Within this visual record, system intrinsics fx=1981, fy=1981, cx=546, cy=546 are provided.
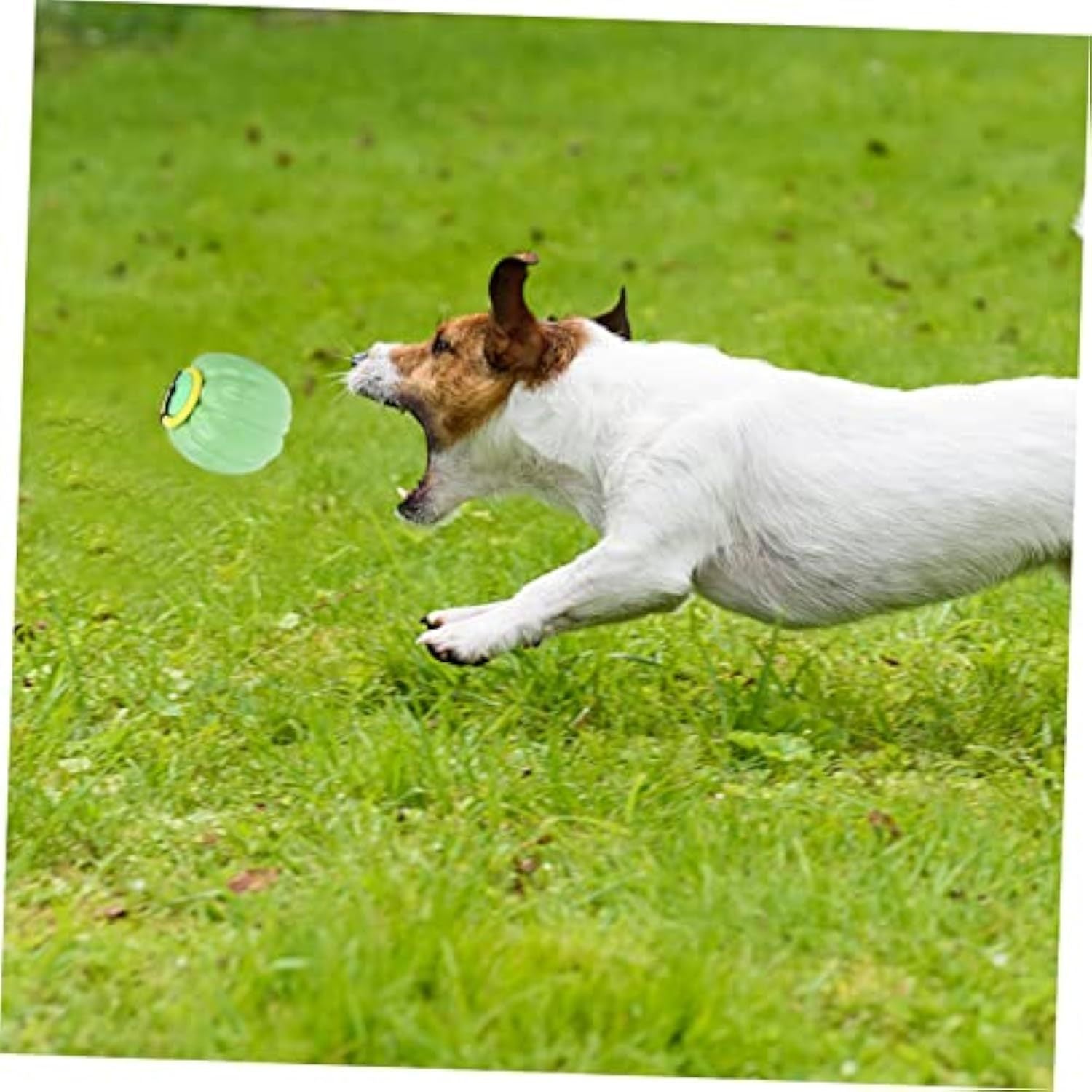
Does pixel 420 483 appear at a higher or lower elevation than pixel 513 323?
lower

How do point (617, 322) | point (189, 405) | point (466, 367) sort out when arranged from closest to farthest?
1. point (466, 367)
2. point (617, 322)
3. point (189, 405)

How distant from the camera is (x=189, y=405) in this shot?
20.5 feet

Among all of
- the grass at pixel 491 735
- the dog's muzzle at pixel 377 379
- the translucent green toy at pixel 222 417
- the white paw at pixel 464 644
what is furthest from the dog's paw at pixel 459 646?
the translucent green toy at pixel 222 417

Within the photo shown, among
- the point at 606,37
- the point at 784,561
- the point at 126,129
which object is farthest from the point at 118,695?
the point at 606,37

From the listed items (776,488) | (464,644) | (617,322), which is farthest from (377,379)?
(776,488)

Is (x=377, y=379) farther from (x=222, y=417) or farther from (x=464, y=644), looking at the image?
(x=222, y=417)

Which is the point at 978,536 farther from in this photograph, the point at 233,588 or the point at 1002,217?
the point at 1002,217

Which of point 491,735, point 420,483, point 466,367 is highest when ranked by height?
point 466,367

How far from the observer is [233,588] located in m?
6.62

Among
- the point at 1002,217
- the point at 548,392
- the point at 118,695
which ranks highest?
the point at 1002,217

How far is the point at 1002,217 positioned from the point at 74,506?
21.4 ft

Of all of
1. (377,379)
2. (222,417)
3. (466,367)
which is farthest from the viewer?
(222,417)

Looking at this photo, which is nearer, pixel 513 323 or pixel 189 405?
pixel 513 323

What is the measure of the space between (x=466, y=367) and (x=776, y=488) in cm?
91
